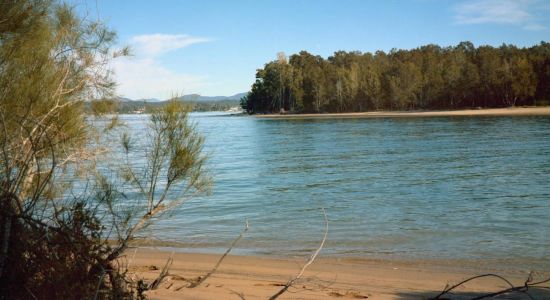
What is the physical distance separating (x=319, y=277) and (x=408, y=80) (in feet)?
326

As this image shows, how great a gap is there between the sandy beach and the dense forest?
3147 inches

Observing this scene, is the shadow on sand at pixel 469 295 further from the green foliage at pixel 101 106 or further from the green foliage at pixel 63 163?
the green foliage at pixel 101 106

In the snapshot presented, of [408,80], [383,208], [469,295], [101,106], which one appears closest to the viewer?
[469,295]

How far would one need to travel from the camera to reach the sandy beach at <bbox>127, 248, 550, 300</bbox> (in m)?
5.91

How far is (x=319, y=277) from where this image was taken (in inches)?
278

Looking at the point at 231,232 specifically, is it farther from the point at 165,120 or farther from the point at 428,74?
the point at 428,74

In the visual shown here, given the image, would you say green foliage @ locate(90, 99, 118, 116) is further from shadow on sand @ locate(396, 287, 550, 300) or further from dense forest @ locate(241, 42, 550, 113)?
dense forest @ locate(241, 42, 550, 113)

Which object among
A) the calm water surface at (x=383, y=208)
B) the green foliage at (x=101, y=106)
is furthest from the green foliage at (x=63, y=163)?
the calm water surface at (x=383, y=208)

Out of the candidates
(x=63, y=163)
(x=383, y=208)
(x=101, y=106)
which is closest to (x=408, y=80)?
(x=383, y=208)

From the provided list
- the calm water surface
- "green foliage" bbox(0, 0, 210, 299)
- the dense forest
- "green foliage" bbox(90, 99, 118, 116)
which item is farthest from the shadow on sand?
the dense forest

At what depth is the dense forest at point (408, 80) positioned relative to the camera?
82.1 m

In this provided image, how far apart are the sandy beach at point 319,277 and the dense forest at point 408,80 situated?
79.9m

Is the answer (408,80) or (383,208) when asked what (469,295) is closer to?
(383,208)

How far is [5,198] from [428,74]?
336ft
